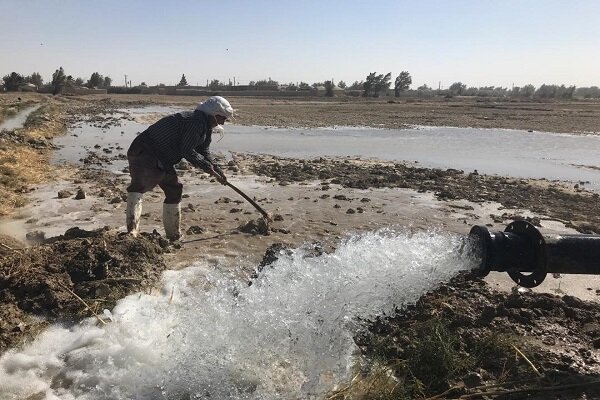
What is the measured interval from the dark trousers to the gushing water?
3.72 feet

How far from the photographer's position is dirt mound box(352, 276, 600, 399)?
3.30 m

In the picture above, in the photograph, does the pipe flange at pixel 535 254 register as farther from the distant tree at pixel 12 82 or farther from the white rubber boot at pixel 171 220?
the distant tree at pixel 12 82

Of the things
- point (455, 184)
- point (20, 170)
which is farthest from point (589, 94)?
point (20, 170)

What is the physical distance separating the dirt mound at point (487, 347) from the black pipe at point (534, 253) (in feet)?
1.79

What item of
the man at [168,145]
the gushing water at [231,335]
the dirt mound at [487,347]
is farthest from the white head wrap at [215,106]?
the dirt mound at [487,347]

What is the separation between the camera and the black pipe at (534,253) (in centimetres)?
357

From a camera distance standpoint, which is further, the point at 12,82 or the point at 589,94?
the point at 589,94

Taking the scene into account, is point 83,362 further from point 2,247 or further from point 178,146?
point 178,146

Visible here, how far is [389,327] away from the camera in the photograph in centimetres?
416

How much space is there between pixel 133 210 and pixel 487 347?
3.96 meters

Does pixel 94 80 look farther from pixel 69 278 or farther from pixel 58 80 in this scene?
pixel 69 278

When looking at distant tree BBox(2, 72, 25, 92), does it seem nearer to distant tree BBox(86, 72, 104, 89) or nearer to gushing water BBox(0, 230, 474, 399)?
distant tree BBox(86, 72, 104, 89)

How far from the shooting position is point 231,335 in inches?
153

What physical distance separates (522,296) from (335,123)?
22.9 m
